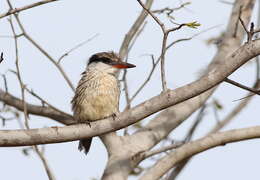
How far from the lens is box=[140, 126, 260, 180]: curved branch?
3645 millimetres

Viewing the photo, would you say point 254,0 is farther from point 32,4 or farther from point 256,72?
point 32,4

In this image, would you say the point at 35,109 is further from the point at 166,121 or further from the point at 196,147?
the point at 196,147

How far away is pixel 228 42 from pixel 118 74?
45.9 inches

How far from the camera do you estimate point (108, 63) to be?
4.54 metres

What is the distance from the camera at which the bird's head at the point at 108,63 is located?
4445 millimetres

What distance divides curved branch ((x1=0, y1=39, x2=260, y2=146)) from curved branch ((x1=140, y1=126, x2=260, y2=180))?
2.92 ft

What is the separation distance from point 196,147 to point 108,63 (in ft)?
3.80

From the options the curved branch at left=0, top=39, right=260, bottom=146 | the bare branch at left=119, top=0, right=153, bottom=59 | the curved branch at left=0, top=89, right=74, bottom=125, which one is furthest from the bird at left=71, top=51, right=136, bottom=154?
the curved branch at left=0, top=39, right=260, bottom=146

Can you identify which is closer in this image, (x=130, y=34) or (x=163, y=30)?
(x=163, y=30)

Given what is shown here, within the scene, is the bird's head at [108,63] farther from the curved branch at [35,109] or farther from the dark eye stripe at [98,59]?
the curved branch at [35,109]

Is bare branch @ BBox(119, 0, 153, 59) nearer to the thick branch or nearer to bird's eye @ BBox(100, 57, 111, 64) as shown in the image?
bird's eye @ BBox(100, 57, 111, 64)

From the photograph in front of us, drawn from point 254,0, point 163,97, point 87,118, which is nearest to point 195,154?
point 87,118

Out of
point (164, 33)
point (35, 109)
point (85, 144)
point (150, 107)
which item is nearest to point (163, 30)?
Result: point (164, 33)

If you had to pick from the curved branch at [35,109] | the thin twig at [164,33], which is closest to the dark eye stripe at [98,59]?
the curved branch at [35,109]
